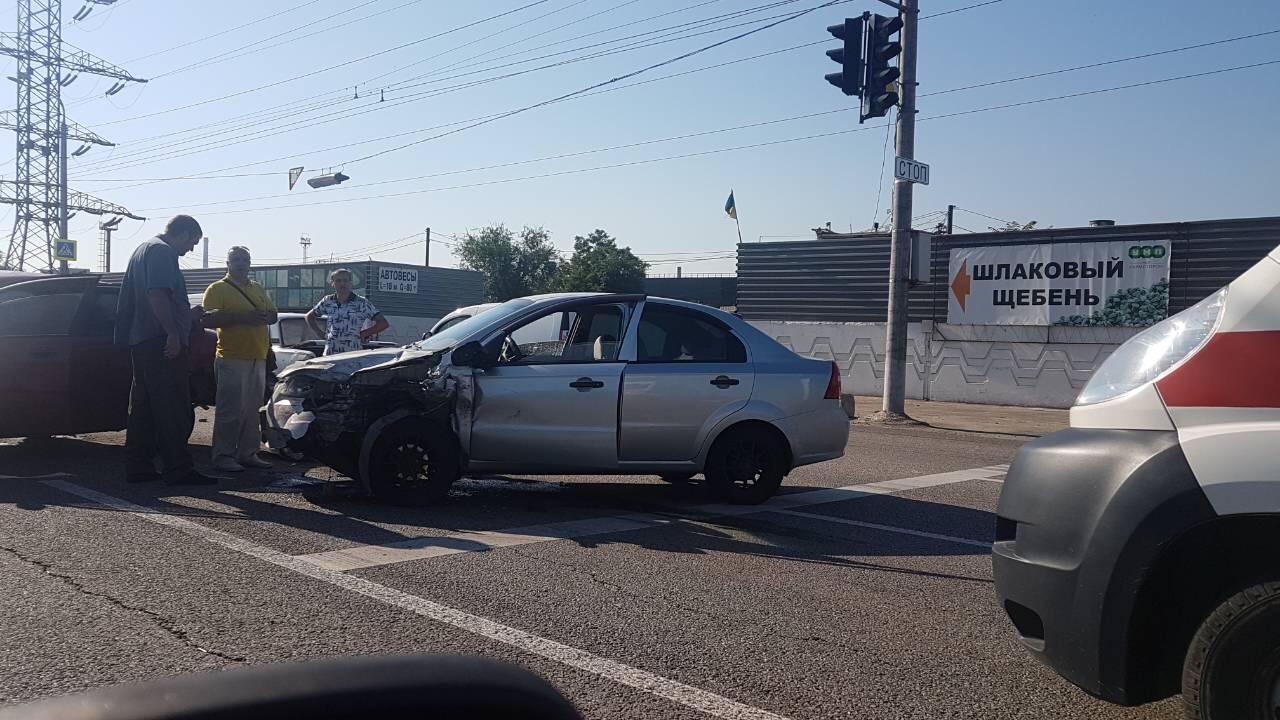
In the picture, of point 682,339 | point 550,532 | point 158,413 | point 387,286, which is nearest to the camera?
point 550,532

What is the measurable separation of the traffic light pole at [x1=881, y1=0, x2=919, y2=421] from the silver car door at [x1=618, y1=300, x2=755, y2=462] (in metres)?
9.57

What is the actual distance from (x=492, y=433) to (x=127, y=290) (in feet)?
10.1

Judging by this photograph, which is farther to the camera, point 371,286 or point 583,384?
point 371,286

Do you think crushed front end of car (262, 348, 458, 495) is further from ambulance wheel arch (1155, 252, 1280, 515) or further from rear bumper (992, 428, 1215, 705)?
ambulance wheel arch (1155, 252, 1280, 515)

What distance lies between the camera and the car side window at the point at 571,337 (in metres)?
8.14

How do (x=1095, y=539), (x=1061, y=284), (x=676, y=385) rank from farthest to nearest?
(x=1061, y=284) < (x=676, y=385) < (x=1095, y=539)

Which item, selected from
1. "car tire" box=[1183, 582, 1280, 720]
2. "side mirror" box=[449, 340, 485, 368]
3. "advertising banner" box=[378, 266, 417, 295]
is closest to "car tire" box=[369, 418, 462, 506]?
"side mirror" box=[449, 340, 485, 368]

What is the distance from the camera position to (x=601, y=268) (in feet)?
277

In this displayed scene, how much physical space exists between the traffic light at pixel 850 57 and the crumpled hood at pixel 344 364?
9.03 metres

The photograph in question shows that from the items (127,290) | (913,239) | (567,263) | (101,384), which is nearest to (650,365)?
(127,290)

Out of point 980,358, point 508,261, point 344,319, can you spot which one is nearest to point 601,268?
point 508,261

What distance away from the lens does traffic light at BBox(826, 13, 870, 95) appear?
15.0 metres

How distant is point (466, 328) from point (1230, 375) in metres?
6.02

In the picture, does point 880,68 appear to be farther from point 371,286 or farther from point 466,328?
point 371,286
